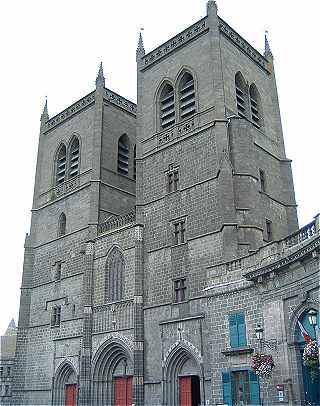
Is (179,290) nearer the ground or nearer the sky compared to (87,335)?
nearer the sky

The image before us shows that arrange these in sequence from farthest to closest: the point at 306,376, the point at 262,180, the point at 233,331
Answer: the point at 262,180 < the point at 233,331 < the point at 306,376

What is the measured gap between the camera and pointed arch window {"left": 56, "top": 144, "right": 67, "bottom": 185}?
143ft

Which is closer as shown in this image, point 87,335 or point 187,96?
point 87,335

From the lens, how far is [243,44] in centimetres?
3828

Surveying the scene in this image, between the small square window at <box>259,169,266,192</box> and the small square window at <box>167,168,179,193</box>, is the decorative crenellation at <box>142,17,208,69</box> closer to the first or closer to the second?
the small square window at <box>167,168,179,193</box>

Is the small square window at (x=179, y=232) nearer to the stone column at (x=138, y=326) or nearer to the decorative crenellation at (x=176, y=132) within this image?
the stone column at (x=138, y=326)

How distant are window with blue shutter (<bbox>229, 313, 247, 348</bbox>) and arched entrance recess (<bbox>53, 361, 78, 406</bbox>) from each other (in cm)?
1558

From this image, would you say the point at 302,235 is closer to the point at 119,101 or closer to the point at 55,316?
the point at 55,316

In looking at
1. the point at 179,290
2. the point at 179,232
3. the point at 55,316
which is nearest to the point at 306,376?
the point at 179,290

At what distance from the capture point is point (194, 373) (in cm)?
2817

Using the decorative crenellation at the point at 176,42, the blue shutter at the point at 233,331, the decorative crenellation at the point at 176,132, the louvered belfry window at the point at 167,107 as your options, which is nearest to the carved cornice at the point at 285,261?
the blue shutter at the point at 233,331

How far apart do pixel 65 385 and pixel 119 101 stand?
2318 cm

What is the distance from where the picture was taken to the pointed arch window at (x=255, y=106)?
36.7 metres

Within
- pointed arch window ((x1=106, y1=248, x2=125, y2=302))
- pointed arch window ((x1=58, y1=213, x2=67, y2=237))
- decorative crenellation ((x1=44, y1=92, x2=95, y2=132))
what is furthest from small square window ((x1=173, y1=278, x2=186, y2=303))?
decorative crenellation ((x1=44, y1=92, x2=95, y2=132))
